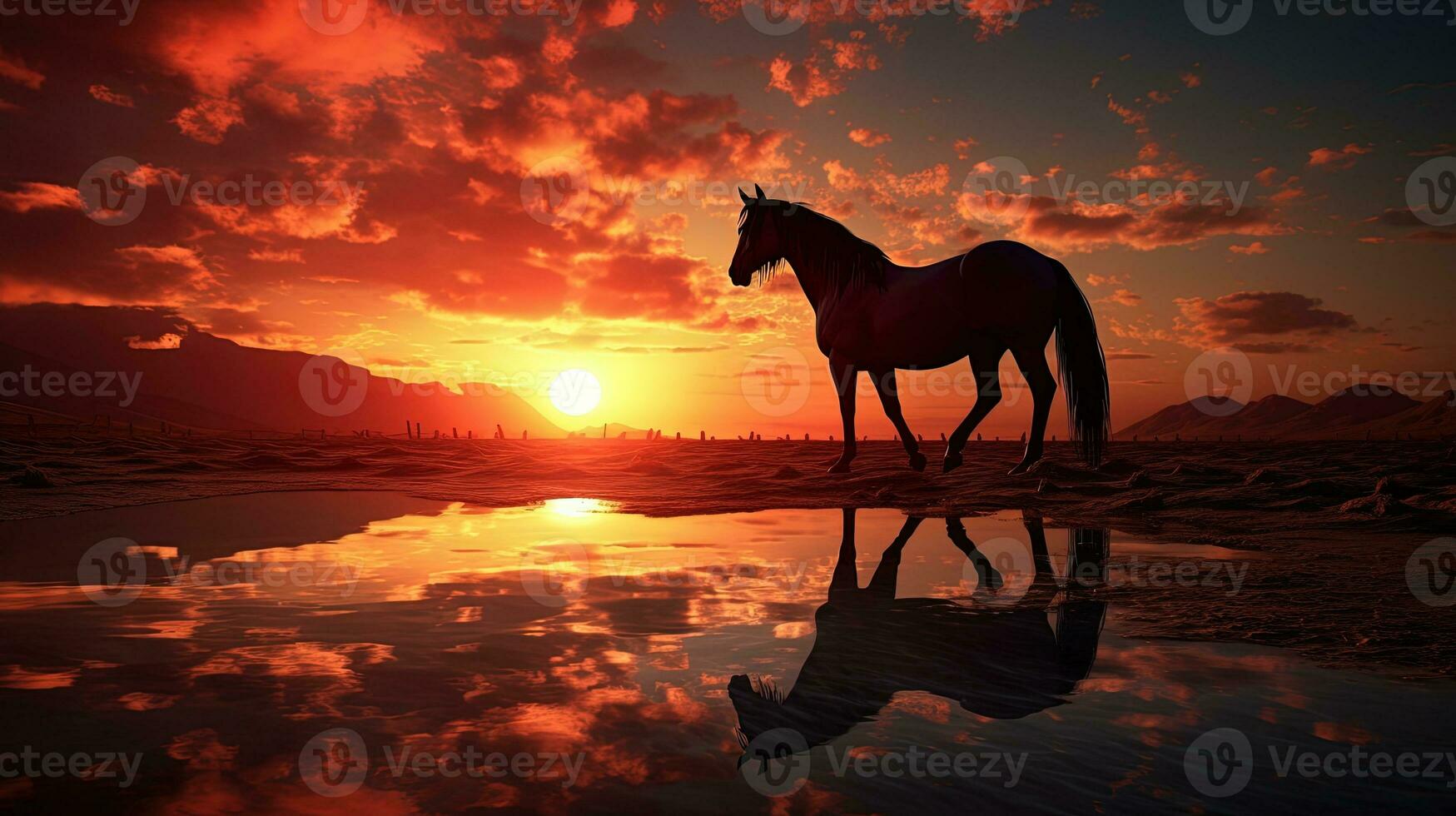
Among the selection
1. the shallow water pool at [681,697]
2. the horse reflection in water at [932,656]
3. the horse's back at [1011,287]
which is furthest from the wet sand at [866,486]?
the horse reflection in water at [932,656]

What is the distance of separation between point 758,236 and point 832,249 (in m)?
1.21

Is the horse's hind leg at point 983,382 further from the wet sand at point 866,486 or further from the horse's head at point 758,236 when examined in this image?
the horse's head at point 758,236

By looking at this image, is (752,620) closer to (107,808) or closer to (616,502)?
(107,808)

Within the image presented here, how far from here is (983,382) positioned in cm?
1070

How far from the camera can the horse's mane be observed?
11.2 meters

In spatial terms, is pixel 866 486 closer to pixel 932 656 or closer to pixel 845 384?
pixel 845 384

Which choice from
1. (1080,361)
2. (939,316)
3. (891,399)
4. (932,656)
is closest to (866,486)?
(891,399)

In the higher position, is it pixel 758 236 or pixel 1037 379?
pixel 758 236

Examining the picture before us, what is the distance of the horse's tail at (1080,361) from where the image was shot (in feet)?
33.5

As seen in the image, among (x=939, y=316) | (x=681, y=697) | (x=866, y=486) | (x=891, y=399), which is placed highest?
(x=939, y=316)

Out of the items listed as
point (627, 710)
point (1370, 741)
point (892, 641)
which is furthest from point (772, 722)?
point (1370, 741)

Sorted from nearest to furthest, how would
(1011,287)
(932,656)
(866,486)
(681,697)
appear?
(681,697) < (932,656) < (1011,287) < (866,486)

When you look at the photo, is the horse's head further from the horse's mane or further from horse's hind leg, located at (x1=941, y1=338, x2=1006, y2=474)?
horse's hind leg, located at (x1=941, y1=338, x2=1006, y2=474)

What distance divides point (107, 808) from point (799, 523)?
6766 mm
